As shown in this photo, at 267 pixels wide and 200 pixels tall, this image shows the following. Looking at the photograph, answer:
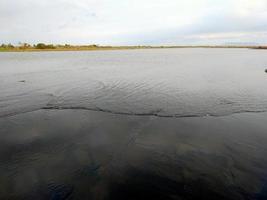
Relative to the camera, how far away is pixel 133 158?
6.71 metres

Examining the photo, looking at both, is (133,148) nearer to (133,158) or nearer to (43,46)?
(133,158)

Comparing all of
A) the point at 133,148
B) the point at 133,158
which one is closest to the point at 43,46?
the point at 133,148

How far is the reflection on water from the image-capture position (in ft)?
17.3

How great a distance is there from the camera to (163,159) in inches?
260

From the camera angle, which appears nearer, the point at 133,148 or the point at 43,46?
the point at 133,148

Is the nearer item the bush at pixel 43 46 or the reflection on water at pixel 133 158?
the reflection on water at pixel 133 158

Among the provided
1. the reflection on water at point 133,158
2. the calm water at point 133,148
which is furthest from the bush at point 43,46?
the reflection on water at point 133,158

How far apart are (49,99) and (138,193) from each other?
10262 mm

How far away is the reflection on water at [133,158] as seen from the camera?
17.3ft

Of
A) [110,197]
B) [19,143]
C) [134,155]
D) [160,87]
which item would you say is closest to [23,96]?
[19,143]

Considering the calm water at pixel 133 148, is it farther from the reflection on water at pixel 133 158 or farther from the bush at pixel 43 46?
the bush at pixel 43 46

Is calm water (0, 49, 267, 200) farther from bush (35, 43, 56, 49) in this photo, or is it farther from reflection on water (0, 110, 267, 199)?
bush (35, 43, 56, 49)

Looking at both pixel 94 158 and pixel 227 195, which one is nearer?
pixel 227 195

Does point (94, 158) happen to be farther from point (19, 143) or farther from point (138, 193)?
point (19, 143)
